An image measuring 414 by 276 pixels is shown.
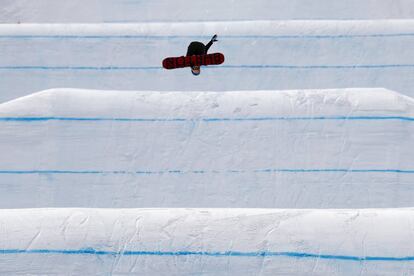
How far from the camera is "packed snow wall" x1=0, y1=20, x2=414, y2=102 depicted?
4551mm

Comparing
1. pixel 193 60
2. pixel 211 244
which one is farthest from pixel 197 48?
pixel 211 244

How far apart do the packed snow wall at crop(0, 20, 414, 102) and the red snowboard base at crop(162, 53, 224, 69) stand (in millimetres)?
489

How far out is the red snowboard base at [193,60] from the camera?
393 cm

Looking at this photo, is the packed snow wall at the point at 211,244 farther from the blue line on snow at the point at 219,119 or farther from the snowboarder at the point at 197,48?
the snowboarder at the point at 197,48

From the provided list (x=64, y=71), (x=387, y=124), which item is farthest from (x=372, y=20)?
(x=64, y=71)

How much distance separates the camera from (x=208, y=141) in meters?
3.60

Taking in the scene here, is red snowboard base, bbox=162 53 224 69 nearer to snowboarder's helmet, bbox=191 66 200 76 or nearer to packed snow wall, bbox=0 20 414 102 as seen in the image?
snowboarder's helmet, bbox=191 66 200 76

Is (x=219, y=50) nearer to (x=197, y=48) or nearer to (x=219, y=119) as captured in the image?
(x=197, y=48)

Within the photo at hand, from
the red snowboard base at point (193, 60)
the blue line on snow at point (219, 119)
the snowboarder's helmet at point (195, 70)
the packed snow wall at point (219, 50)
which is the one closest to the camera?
the blue line on snow at point (219, 119)

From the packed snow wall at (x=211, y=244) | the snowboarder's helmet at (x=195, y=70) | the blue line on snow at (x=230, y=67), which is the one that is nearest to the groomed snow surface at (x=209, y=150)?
the snowboarder's helmet at (x=195, y=70)

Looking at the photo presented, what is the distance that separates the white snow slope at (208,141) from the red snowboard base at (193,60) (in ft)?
0.95

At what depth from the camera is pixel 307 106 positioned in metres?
3.63

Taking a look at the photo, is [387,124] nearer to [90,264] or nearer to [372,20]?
[372,20]

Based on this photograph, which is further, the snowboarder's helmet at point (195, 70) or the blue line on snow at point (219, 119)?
the snowboarder's helmet at point (195, 70)
